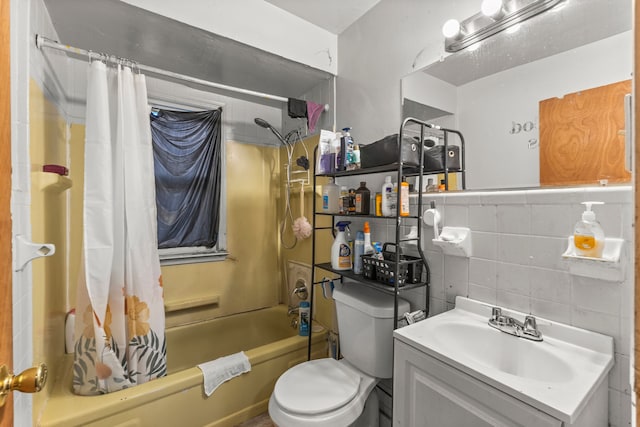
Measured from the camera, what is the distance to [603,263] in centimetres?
85

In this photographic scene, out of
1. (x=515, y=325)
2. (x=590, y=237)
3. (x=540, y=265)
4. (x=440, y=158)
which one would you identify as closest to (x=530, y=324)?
(x=515, y=325)

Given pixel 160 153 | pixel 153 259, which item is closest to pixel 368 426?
pixel 153 259

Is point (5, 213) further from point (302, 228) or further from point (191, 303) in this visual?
point (191, 303)

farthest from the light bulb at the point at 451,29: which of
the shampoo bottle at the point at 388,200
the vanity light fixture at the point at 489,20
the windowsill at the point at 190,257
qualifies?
the windowsill at the point at 190,257

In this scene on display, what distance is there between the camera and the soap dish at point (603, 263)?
2.75 ft

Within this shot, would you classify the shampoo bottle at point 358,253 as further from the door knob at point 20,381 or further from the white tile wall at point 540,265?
the door knob at point 20,381

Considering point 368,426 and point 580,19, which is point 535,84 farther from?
point 368,426

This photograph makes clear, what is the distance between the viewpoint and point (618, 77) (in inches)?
34.9

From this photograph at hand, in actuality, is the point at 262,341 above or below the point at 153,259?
below

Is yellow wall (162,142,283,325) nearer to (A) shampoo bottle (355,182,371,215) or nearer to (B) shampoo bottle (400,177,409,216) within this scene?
(A) shampoo bottle (355,182,371,215)

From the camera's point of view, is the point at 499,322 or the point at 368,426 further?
the point at 368,426

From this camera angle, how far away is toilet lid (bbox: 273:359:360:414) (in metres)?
1.18

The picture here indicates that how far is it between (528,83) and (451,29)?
1.39 feet

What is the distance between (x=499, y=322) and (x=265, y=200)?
6.57 ft
